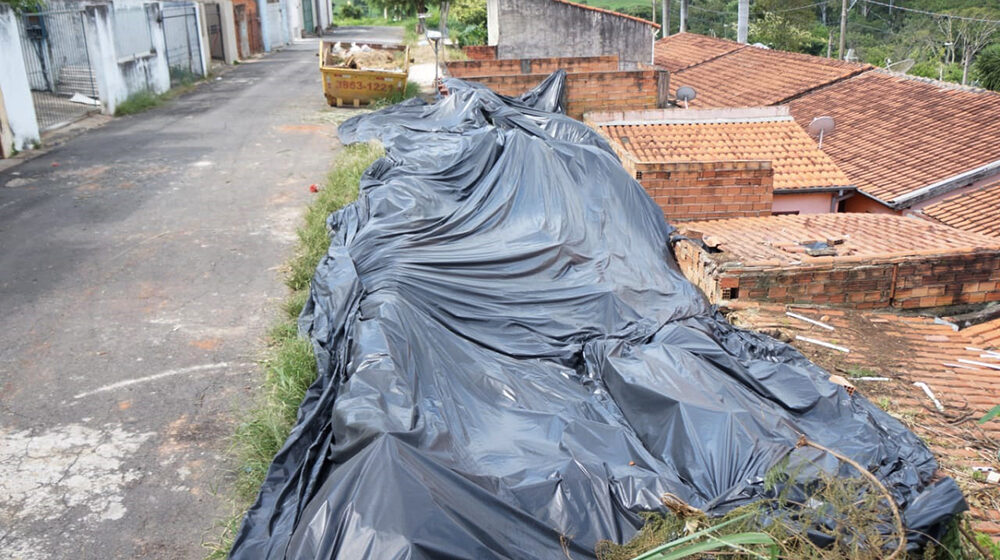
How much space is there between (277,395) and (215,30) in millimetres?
22532

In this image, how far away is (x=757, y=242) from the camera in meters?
7.77

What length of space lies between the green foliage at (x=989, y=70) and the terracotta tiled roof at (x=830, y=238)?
21.9m

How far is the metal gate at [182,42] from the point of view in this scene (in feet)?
62.4

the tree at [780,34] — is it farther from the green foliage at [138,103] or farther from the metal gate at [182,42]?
the green foliage at [138,103]

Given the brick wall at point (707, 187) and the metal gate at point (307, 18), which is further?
the metal gate at point (307, 18)

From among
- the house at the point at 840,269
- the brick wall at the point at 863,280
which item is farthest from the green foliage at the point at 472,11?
the brick wall at the point at 863,280

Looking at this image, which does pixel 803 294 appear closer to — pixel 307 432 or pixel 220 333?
pixel 307 432

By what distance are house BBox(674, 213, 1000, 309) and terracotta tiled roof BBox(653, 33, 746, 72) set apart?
16.0 meters

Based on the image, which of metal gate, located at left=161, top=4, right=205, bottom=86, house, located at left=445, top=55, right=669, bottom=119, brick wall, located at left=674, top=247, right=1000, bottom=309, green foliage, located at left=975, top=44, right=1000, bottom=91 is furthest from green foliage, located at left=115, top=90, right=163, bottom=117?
green foliage, located at left=975, top=44, right=1000, bottom=91

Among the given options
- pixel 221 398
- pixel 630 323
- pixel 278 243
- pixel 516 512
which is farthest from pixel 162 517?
pixel 278 243

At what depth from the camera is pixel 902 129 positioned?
15219mm

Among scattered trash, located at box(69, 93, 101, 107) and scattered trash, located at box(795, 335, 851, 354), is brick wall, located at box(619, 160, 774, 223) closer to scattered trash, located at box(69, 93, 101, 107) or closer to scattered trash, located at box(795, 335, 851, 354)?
scattered trash, located at box(795, 335, 851, 354)

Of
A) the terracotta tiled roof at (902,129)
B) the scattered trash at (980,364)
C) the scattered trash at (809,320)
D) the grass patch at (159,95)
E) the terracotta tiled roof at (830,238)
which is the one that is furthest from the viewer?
the grass patch at (159,95)

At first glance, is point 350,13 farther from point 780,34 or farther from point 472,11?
point 780,34
